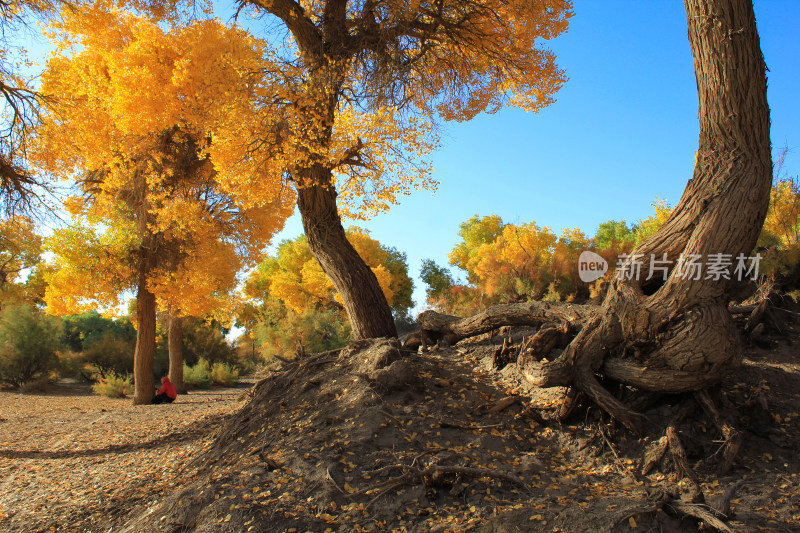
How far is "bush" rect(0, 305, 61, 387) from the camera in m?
17.4

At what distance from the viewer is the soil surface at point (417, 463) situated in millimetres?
3512

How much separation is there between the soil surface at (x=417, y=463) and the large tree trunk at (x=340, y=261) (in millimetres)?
1112

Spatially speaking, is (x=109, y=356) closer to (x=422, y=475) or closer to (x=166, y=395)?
(x=166, y=395)

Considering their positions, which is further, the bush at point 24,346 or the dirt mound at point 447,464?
the bush at point 24,346

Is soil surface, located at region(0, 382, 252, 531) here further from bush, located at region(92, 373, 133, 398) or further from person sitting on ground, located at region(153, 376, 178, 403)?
bush, located at region(92, 373, 133, 398)

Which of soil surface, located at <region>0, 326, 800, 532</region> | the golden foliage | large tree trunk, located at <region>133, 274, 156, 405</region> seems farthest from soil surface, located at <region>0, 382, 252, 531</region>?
the golden foliage

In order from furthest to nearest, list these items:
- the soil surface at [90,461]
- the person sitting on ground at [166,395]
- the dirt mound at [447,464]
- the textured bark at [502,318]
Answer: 1. the person sitting on ground at [166,395]
2. the textured bark at [502,318]
3. the soil surface at [90,461]
4. the dirt mound at [447,464]

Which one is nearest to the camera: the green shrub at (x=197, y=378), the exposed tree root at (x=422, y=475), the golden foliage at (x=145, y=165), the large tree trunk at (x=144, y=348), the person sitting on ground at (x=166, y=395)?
the exposed tree root at (x=422, y=475)

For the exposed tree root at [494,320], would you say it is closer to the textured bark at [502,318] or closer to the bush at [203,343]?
the textured bark at [502,318]

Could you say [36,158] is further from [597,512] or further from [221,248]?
[597,512]

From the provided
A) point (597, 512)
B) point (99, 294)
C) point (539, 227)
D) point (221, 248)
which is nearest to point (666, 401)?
point (597, 512)

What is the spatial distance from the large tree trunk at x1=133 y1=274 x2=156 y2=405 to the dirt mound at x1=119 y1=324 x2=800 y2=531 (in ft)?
25.4

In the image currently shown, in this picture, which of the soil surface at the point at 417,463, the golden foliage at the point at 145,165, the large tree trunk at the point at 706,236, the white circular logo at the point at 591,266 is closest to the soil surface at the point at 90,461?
the soil surface at the point at 417,463

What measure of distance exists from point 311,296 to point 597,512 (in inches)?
1000
